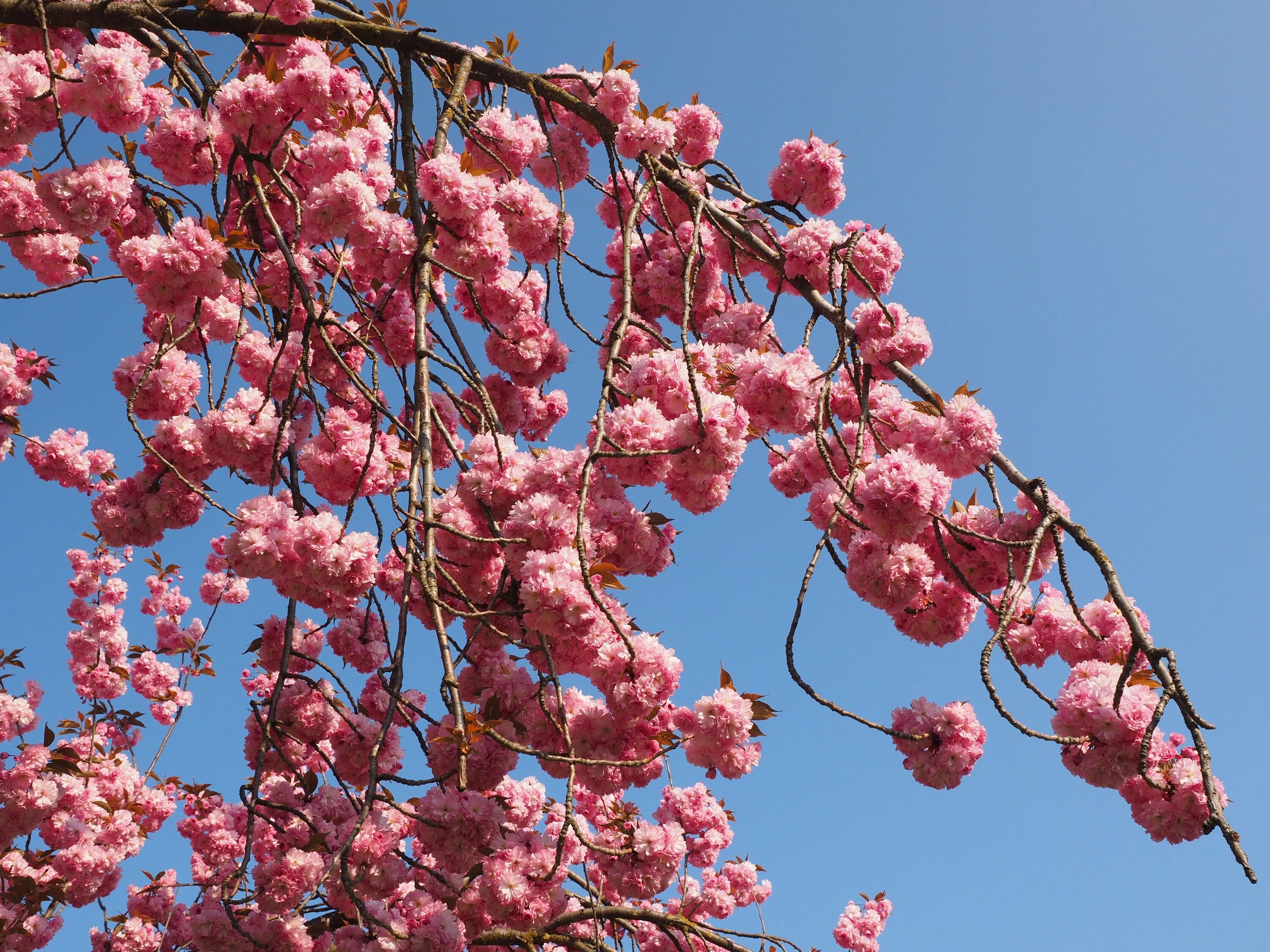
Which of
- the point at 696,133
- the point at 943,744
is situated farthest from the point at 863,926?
the point at 696,133

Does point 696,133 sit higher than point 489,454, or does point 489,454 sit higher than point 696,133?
point 696,133

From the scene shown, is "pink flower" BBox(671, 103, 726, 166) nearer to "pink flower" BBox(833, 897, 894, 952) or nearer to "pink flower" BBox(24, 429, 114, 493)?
"pink flower" BBox(24, 429, 114, 493)

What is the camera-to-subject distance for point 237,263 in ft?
9.38

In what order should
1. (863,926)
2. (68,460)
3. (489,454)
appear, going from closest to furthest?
1. (489,454)
2. (68,460)
3. (863,926)

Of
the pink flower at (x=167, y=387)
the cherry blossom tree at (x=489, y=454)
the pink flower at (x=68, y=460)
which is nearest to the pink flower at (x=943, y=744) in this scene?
the cherry blossom tree at (x=489, y=454)

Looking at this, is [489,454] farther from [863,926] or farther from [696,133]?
[863,926]

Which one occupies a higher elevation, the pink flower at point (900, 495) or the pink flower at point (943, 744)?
the pink flower at point (900, 495)

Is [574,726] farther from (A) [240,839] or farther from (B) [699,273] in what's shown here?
(A) [240,839]

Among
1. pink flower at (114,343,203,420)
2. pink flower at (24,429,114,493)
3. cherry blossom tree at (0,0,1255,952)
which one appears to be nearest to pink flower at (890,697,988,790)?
cherry blossom tree at (0,0,1255,952)

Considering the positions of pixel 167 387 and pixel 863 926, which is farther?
pixel 863 926

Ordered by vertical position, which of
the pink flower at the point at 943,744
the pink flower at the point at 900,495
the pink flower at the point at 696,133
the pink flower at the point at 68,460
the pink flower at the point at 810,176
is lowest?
the pink flower at the point at 943,744

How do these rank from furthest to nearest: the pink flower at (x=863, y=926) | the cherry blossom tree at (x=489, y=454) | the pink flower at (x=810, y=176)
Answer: the pink flower at (x=863, y=926) < the pink flower at (x=810, y=176) < the cherry blossom tree at (x=489, y=454)

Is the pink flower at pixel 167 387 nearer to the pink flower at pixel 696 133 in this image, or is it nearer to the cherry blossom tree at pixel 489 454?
the cherry blossom tree at pixel 489 454

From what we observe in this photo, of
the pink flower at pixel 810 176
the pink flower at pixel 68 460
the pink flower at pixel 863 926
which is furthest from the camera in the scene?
the pink flower at pixel 863 926
